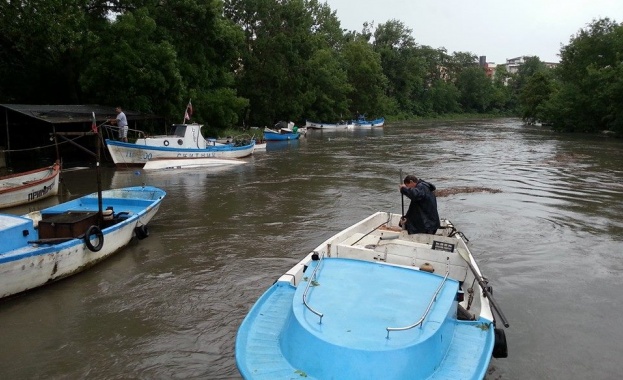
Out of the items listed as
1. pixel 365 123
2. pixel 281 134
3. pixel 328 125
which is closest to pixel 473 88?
pixel 365 123

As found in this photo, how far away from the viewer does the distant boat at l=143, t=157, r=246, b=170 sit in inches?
904

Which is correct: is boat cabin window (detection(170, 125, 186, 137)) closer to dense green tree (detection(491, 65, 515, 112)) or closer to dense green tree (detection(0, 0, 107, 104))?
dense green tree (detection(0, 0, 107, 104))

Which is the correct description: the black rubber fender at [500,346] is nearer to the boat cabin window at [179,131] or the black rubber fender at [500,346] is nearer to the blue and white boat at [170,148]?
the blue and white boat at [170,148]

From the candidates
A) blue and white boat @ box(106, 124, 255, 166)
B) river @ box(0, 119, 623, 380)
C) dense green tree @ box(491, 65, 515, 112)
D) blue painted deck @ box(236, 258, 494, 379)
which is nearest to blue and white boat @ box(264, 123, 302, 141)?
blue and white boat @ box(106, 124, 255, 166)

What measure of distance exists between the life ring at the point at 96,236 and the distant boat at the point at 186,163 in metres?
14.4

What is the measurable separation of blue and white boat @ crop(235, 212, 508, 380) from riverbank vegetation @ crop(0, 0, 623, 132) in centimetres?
2156

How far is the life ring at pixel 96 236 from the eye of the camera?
28.2ft

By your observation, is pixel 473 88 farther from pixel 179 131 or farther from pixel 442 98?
pixel 179 131

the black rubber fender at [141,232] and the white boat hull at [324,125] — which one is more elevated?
the white boat hull at [324,125]

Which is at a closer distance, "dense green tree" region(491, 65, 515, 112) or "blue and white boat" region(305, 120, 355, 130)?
"blue and white boat" region(305, 120, 355, 130)

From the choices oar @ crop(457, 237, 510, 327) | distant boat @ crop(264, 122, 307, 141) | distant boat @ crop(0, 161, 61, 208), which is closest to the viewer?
oar @ crop(457, 237, 510, 327)

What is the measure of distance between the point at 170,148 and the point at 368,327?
2080 cm

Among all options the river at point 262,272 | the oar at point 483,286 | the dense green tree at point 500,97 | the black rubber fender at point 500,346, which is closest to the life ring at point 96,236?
the river at point 262,272

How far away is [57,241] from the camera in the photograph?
27.6ft
